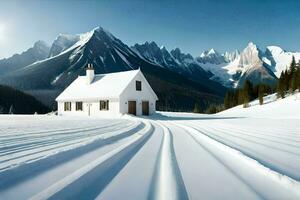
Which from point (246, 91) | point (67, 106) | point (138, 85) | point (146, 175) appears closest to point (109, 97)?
point (138, 85)

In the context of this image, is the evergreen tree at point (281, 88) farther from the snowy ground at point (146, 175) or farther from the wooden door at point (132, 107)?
the snowy ground at point (146, 175)

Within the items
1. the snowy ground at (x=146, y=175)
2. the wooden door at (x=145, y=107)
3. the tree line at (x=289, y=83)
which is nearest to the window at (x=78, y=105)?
the wooden door at (x=145, y=107)

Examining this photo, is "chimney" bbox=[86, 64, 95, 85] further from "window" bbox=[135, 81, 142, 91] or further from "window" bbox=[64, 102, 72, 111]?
"window" bbox=[135, 81, 142, 91]

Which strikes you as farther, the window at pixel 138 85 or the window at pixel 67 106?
the window at pixel 67 106

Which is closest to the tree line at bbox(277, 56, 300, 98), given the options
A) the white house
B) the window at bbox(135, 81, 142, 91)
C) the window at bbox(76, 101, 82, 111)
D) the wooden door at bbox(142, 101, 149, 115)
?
the wooden door at bbox(142, 101, 149, 115)

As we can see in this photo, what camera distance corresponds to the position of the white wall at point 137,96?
34.9 m

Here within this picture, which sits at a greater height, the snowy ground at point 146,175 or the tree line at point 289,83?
the tree line at point 289,83

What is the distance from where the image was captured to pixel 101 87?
38.2m

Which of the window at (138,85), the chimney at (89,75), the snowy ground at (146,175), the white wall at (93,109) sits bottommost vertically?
the snowy ground at (146,175)

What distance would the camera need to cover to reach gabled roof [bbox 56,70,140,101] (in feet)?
117

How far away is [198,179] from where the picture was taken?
14.3 ft

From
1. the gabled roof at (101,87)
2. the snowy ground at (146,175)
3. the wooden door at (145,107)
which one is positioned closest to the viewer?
the snowy ground at (146,175)

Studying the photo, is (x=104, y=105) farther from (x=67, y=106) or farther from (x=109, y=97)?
(x=67, y=106)

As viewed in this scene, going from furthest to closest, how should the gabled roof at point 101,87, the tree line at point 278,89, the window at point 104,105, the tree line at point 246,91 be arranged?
1. the tree line at point 246,91
2. the tree line at point 278,89
3. the gabled roof at point 101,87
4. the window at point 104,105
